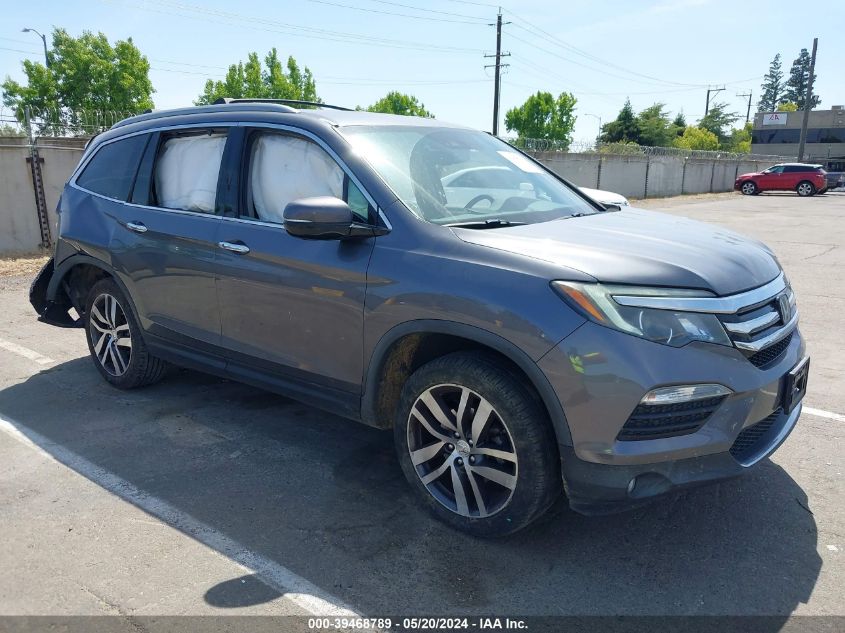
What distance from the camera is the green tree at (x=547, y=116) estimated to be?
293 ft

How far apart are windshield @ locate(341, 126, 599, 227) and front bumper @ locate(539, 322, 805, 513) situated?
3.19 feet

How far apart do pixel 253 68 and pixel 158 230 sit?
6892 cm

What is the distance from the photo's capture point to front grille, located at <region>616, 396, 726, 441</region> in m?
2.56

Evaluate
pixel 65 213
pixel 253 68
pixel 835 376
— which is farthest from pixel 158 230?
pixel 253 68

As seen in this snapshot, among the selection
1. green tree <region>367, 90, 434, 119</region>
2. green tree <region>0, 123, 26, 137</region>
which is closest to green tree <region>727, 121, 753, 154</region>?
green tree <region>367, 90, 434, 119</region>

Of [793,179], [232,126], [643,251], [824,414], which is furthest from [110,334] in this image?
[793,179]

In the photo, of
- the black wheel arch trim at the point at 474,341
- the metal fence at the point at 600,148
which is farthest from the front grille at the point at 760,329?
the metal fence at the point at 600,148

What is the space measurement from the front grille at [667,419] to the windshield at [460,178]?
1.19 m

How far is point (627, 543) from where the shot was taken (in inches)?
120

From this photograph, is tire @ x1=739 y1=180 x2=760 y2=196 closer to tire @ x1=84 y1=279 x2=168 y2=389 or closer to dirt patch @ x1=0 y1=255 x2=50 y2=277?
dirt patch @ x1=0 y1=255 x2=50 y2=277

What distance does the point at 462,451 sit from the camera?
10.0ft

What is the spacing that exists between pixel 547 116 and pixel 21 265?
3428 inches

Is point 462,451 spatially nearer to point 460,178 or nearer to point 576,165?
point 460,178

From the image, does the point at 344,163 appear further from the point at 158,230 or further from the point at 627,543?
the point at 627,543
